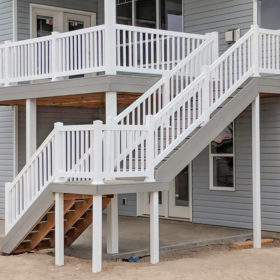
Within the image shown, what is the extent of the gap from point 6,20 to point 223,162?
6.63 metres

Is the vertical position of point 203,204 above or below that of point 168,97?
below

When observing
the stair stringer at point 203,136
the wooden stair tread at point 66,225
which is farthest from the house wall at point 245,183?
the wooden stair tread at point 66,225

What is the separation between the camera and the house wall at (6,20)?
1628 centimetres

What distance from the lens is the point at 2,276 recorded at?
10.1 metres

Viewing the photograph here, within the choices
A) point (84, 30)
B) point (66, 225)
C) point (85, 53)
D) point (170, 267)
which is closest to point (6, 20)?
point (85, 53)

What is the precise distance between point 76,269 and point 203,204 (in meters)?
5.28

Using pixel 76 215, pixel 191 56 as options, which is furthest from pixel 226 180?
pixel 76 215

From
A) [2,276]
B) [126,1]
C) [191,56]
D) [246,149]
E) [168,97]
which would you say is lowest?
[2,276]

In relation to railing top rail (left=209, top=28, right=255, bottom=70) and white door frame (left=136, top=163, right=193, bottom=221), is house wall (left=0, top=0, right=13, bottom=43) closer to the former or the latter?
white door frame (left=136, top=163, right=193, bottom=221)

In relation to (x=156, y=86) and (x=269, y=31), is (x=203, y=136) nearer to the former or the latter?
(x=156, y=86)

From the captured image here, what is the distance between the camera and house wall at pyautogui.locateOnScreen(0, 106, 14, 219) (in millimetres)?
16609

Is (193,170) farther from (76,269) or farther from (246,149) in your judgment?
(76,269)

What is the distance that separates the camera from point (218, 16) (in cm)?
1446

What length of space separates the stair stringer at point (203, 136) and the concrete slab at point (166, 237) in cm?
168
